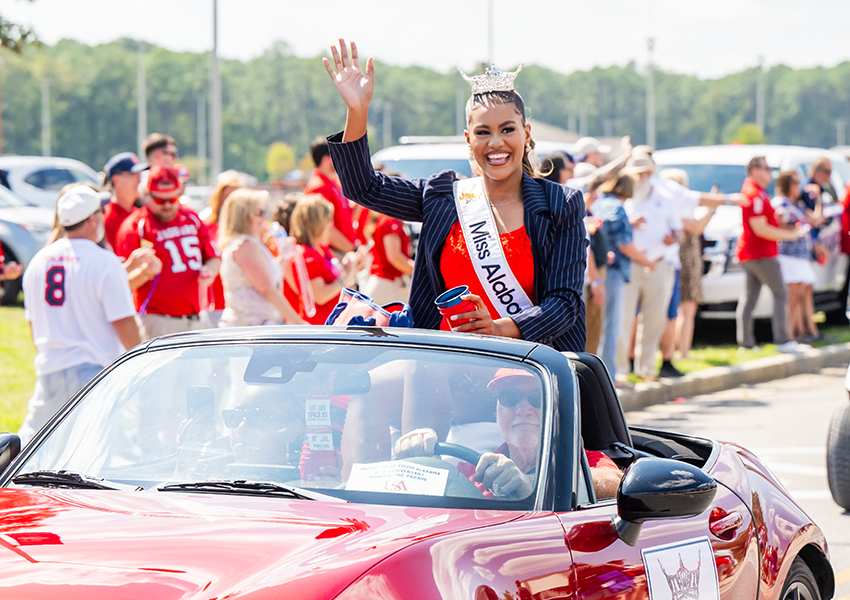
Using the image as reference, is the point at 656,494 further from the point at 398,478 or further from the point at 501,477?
the point at 398,478

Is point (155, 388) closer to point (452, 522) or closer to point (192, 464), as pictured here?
point (192, 464)

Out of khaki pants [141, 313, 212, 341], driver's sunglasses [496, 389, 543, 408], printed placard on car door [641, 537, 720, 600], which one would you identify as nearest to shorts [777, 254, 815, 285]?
khaki pants [141, 313, 212, 341]

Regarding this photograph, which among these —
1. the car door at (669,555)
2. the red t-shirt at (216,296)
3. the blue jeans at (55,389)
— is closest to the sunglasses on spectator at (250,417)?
the car door at (669,555)

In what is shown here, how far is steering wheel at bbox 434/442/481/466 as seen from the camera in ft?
9.89

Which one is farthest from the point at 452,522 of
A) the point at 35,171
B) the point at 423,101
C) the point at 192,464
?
the point at 423,101

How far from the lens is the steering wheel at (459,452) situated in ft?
9.89

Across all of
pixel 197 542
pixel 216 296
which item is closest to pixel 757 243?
pixel 216 296

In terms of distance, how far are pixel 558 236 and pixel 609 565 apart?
1546 mm

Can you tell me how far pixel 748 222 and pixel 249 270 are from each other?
705cm

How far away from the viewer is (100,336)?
611 centimetres

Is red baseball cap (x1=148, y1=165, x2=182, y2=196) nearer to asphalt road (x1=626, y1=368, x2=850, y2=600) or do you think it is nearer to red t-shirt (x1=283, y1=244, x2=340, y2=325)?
red t-shirt (x1=283, y1=244, x2=340, y2=325)

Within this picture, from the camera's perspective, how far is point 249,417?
10.6 feet

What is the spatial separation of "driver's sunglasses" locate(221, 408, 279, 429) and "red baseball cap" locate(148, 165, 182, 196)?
14.1 feet

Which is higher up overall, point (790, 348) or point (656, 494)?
point (656, 494)
